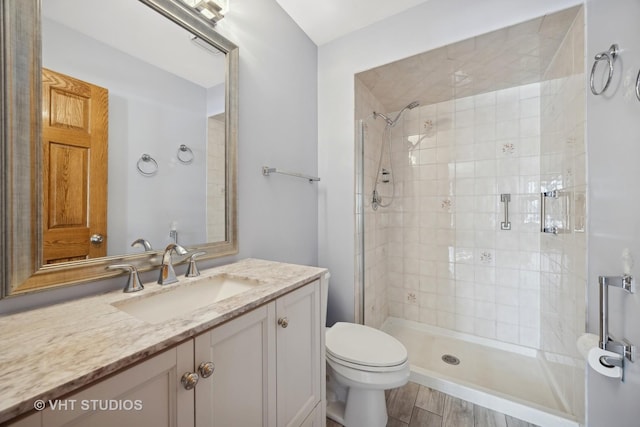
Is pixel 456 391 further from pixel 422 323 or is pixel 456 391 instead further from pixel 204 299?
pixel 204 299

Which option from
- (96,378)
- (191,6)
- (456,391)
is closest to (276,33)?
(191,6)

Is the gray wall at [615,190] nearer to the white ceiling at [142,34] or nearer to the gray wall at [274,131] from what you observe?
the gray wall at [274,131]

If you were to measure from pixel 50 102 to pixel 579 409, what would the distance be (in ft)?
8.58

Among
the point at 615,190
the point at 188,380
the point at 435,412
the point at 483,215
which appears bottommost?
the point at 435,412

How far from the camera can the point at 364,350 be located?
140 centimetres

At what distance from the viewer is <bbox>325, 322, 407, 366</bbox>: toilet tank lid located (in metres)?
1.31

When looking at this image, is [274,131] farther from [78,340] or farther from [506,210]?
[506,210]

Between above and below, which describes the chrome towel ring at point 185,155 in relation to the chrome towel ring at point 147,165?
above

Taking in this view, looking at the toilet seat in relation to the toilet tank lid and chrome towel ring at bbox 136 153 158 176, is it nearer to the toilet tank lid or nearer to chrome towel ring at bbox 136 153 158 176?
the toilet tank lid

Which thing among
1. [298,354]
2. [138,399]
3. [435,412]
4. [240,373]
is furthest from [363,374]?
[138,399]

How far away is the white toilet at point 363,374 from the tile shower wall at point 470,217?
3.96 ft

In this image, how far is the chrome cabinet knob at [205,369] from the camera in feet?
2.06

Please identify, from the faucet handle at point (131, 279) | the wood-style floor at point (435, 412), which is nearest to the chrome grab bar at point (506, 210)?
the wood-style floor at point (435, 412)

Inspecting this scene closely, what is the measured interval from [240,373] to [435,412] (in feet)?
4.57
